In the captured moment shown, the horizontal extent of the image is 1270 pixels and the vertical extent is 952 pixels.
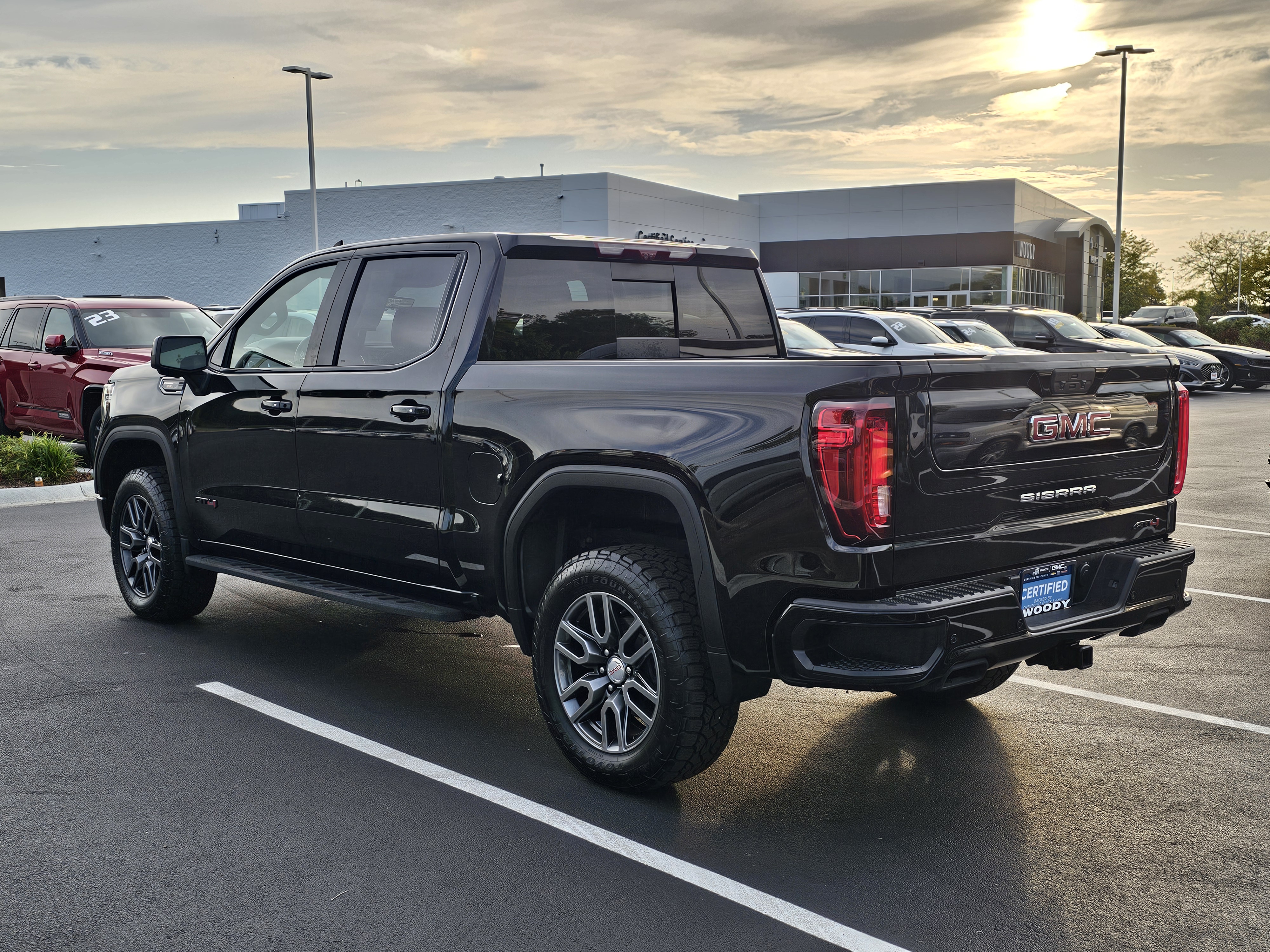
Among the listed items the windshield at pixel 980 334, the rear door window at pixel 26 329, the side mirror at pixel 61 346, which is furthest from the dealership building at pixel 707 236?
the side mirror at pixel 61 346

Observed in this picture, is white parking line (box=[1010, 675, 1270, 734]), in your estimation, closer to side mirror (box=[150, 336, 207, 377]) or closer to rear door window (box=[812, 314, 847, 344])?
side mirror (box=[150, 336, 207, 377])

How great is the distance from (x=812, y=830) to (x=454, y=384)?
2.18 m

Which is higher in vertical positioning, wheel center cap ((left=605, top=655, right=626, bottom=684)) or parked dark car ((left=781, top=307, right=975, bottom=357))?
parked dark car ((left=781, top=307, right=975, bottom=357))

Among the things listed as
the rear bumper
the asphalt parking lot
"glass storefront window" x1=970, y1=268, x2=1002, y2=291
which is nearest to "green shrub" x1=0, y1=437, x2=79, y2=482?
the asphalt parking lot

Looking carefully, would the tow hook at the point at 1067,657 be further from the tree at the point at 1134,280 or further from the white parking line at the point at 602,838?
the tree at the point at 1134,280

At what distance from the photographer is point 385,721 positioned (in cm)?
523

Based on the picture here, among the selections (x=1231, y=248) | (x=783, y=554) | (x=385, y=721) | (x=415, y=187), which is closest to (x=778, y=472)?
(x=783, y=554)

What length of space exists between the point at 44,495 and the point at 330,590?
7.78m

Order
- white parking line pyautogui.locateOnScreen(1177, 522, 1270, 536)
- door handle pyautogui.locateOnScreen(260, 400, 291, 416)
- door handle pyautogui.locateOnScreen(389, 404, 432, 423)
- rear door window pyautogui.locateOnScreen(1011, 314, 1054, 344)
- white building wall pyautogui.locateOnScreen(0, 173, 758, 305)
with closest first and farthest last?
door handle pyautogui.locateOnScreen(389, 404, 432, 423), door handle pyautogui.locateOnScreen(260, 400, 291, 416), white parking line pyautogui.locateOnScreen(1177, 522, 1270, 536), rear door window pyautogui.locateOnScreen(1011, 314, 1054, 344), white building wall pyautogui.locateOnScreen(0, 173, 758, 305)

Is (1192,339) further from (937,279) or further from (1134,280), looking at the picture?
(1134,280)

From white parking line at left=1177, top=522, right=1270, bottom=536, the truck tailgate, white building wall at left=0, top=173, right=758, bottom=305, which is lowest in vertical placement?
white parking line at left=1177, top=522, right=1270, bottom=536

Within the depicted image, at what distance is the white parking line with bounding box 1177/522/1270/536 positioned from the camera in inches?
384

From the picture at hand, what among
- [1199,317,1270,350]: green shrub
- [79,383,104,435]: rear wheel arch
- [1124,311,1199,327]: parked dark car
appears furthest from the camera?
[1199,317,1270,350]: green shrub

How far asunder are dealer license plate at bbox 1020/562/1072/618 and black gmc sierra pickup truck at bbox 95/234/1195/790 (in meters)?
0.01
